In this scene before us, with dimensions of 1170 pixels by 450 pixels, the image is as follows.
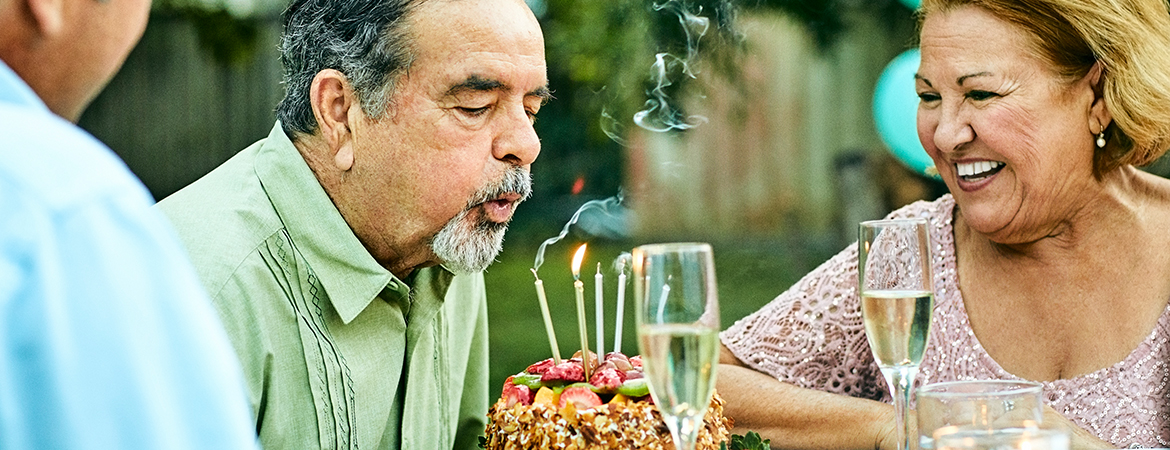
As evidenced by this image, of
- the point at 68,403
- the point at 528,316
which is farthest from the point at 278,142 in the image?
the point at 528,316

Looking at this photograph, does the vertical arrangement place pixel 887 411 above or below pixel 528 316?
above

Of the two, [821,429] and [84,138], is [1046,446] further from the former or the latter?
[821,429]

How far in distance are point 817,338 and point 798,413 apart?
0.66ft

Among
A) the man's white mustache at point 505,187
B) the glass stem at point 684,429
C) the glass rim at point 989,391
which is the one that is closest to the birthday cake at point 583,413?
the glass stem at point 684,429

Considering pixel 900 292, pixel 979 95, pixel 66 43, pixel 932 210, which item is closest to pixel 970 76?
pixel 979 95

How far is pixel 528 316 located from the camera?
6523mm

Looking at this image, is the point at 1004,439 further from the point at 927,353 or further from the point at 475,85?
the point at 927,353

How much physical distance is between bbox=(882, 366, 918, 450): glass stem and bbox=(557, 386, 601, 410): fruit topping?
410 millimetres

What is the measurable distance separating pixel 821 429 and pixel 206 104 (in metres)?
5.87

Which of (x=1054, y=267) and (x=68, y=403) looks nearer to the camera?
(x=68, y=403)

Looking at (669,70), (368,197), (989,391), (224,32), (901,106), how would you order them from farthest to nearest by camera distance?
(224,32)
(669,70)
(901,106)
(368,197)
(989,391)

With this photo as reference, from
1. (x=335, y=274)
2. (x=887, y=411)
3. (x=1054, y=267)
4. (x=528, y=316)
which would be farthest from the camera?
(x=528, y=316)

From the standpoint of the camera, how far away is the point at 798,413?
7.32 feet

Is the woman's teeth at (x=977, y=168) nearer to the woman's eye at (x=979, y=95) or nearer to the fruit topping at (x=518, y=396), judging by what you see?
the woman's eye at (x=979, y=95)
